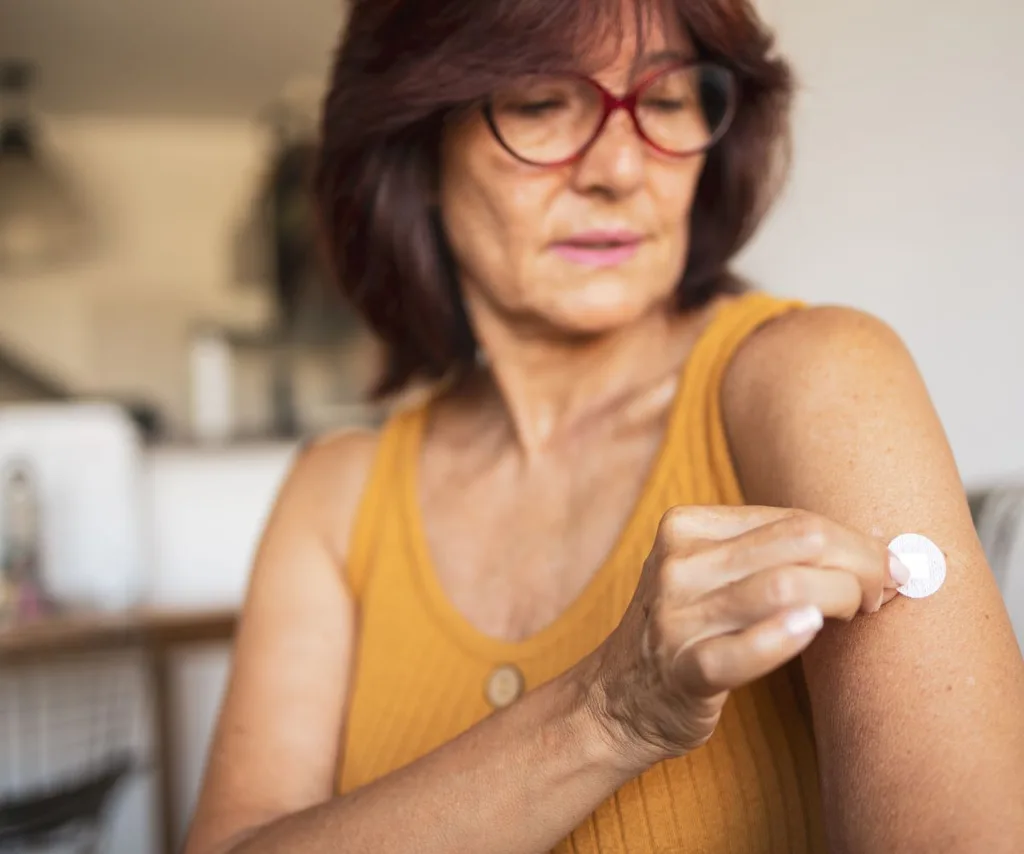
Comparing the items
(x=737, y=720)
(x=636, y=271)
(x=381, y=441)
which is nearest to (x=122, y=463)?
(x=381, y=441)

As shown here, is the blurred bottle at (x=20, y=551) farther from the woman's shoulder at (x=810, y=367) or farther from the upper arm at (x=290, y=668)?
the woman's shoulder at (x=810, y=367)

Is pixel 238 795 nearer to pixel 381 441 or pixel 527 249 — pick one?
pixel 381 441

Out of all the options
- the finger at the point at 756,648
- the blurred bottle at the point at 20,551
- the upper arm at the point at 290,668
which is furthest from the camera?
the blurred bottle at the point at 20,551

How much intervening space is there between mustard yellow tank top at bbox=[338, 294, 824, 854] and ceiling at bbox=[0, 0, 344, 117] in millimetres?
→ 2874

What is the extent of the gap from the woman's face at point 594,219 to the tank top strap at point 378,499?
209 millimetres

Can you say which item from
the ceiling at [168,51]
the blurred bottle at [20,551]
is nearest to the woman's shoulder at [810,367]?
the blurred bottle at [20,551]

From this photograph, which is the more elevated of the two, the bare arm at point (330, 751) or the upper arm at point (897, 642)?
the upper arm at point (897, 642)

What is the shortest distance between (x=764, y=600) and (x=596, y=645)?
31cm

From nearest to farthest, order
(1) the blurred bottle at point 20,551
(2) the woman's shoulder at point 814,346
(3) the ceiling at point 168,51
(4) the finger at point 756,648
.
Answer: (4) the finger at point 756,648 → (2) the woman's shoulder at point 814,346 → (1) the blurred bottle at point 20,551 → (3) the ceiling at point 168,51

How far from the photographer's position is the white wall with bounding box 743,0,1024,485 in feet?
2.52

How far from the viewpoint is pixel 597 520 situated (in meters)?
0.85

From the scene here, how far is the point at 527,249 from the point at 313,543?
0.34 m

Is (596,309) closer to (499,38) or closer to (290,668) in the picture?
(499,38)

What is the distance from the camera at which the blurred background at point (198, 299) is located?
812 millimetres
